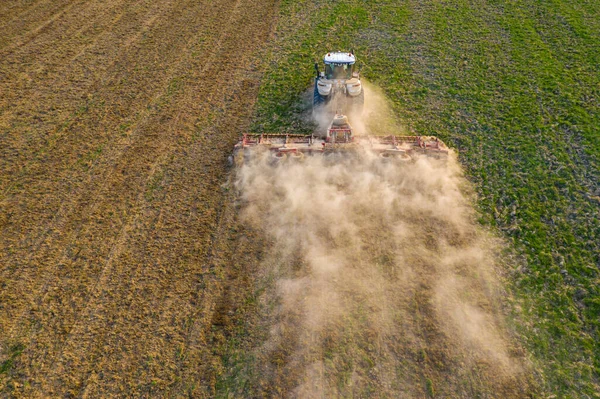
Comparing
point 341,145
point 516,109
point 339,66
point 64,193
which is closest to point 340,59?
point 339,66

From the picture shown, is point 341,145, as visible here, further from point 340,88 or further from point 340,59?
point 340,59

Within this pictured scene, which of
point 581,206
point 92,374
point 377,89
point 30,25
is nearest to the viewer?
point 92,374

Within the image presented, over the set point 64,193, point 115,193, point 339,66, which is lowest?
point 115,193

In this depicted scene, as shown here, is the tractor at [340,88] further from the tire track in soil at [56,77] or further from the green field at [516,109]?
the tire track in soil at [56,77]

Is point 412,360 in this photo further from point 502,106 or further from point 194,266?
Answer: point 502,106

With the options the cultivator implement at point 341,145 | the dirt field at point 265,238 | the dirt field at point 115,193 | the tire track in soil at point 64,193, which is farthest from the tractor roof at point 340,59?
the tire track in soil at point 64,193

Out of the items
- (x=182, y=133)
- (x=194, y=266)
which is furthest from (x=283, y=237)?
(x=182, y=133)
